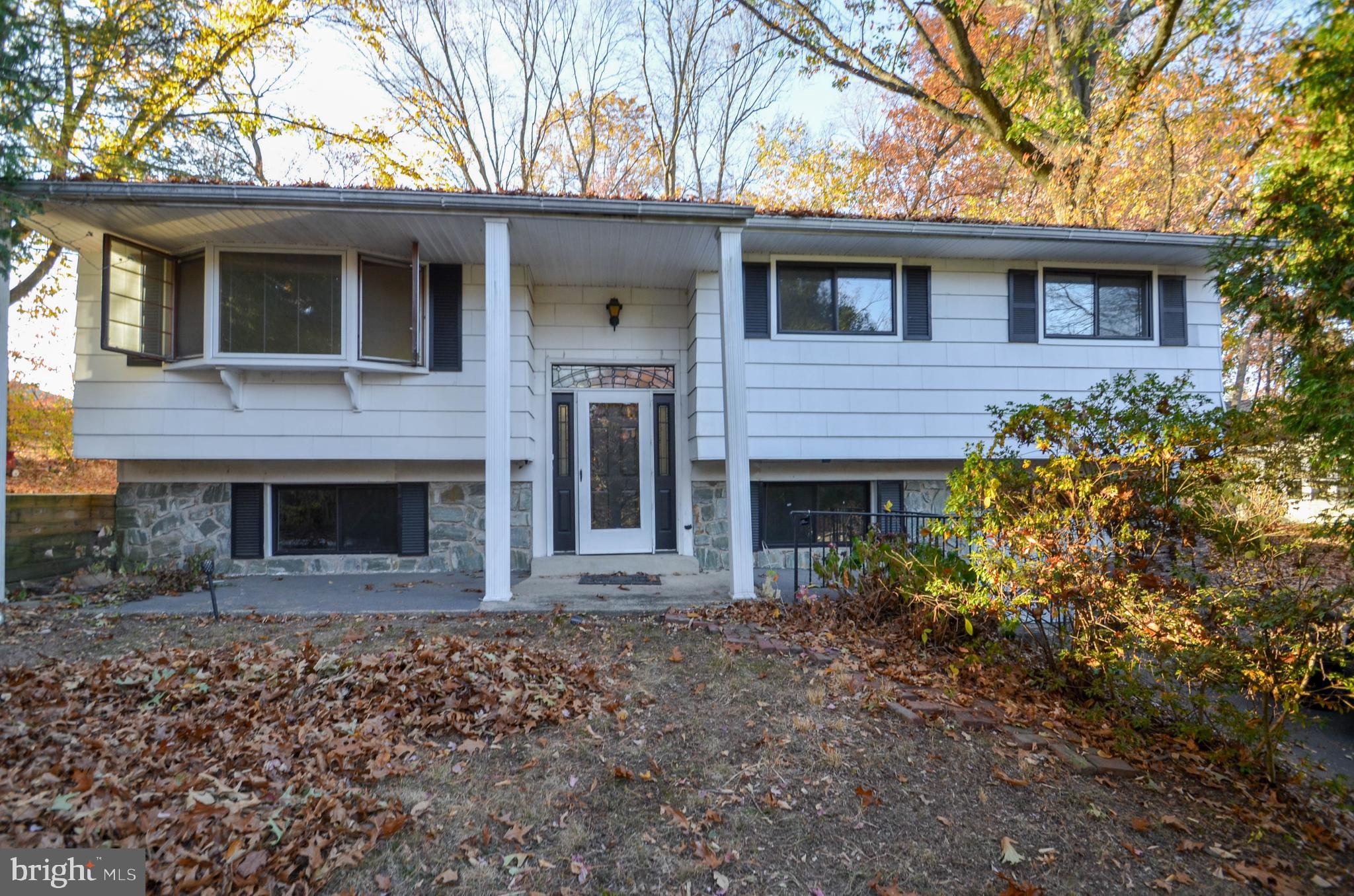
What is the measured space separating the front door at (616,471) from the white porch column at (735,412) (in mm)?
2091

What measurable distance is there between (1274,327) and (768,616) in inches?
136

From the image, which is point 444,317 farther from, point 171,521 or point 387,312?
point 171,521

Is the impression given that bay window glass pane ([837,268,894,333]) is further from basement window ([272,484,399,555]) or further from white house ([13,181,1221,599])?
basement window ([272,484,399,555])

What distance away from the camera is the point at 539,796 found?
252 centimetres

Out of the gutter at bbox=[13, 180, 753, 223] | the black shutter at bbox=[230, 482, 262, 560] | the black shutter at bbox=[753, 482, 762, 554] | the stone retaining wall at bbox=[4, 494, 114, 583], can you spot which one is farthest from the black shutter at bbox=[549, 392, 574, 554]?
the stone retaining wall at bbox=[4, 494, 114, 583]

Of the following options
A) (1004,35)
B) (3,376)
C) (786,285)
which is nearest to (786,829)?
(786,285)

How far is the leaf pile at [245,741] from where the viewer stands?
2.05 meters

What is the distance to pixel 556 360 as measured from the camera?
25.0 feet

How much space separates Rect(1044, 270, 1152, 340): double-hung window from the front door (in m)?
4.88

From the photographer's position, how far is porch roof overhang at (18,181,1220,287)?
546 cm

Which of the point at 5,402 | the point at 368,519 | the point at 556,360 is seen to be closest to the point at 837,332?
the point at 556,360

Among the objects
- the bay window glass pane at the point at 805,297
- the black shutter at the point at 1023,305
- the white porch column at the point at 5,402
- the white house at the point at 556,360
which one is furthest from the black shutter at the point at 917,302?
the white porch column at the point at 5,402

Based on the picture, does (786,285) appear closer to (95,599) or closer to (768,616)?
(768,616)

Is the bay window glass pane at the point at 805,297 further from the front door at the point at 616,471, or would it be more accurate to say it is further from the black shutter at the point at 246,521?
the black shutter at the point at 246,521
